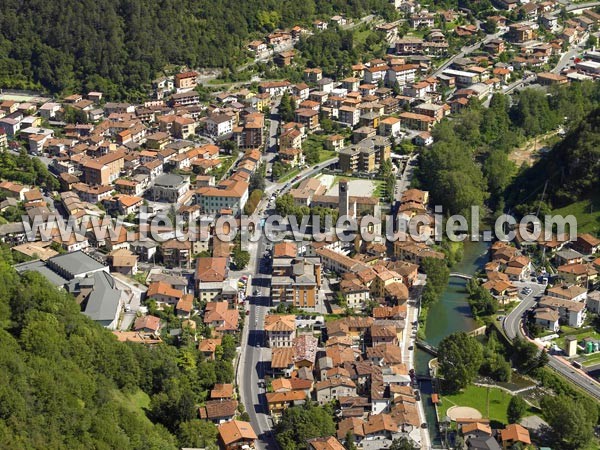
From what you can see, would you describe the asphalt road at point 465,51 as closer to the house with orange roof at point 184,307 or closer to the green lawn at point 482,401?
the house with orange roof at point 184,307

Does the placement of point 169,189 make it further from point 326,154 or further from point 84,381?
point 84,381

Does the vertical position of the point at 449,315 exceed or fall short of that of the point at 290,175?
it falls short

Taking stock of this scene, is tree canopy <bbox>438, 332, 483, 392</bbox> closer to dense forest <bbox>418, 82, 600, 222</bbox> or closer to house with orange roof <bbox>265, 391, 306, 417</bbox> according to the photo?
house with orange roof <bbox>265, 391, 306, 417</bbox>

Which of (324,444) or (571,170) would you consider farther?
(571,170)

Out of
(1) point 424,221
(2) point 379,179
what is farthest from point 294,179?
(1) point 424,221

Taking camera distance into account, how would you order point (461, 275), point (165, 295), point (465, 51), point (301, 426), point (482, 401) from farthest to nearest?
point (465, 51)
point (461, 275)
point (165, 295)
point (482, 401)
point (301, 426)

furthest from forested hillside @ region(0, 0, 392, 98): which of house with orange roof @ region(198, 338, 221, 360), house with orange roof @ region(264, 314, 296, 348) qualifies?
house with orange roof @ region(264, 314, 296, 348)

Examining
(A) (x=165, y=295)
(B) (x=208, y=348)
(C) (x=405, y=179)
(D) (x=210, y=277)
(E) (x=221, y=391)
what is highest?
(C) (x=405, y=179)

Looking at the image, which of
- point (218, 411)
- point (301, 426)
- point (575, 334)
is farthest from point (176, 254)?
point (575, 334)
